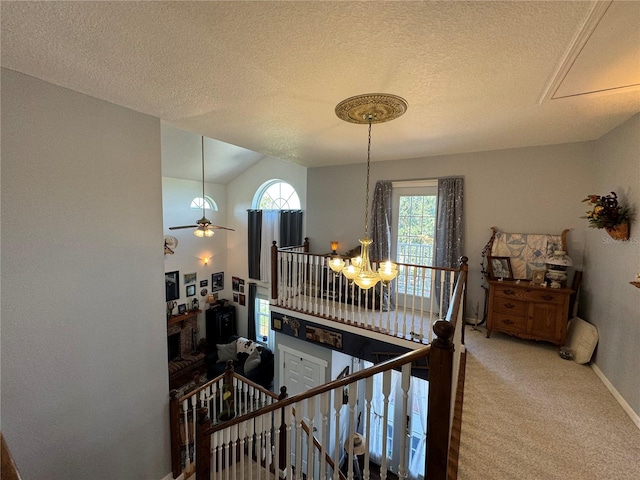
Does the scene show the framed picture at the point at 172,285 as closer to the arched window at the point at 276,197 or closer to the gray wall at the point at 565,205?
the arched window at the point at 276,197

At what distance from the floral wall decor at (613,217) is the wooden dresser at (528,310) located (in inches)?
32.5

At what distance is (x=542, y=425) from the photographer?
74.1 inches

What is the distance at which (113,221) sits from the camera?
7.45 feet

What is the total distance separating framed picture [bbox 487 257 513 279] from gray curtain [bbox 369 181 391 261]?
1.45 m

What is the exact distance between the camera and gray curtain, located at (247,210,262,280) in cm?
713

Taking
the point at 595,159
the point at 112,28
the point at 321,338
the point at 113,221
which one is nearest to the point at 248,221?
the point at 321,338

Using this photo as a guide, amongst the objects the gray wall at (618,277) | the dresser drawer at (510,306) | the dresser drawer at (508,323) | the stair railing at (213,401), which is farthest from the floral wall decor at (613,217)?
the stair railing at (213,401)

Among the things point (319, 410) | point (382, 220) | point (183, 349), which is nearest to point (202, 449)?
point (319, 410)

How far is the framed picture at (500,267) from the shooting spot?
3.42m

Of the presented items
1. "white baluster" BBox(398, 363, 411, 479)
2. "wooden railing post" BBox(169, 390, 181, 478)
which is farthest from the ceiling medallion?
"wooden railing post" BBox(169, 390, 181, 478)

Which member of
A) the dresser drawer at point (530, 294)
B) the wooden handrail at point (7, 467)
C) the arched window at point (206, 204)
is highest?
the arched window at point (206, 204)

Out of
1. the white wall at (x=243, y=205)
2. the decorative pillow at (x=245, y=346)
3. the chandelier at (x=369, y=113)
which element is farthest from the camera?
the white wall at (x=243, y=205)

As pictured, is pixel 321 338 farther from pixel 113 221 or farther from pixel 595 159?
pixel 595 159

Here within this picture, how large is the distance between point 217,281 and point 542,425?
25.1ft
